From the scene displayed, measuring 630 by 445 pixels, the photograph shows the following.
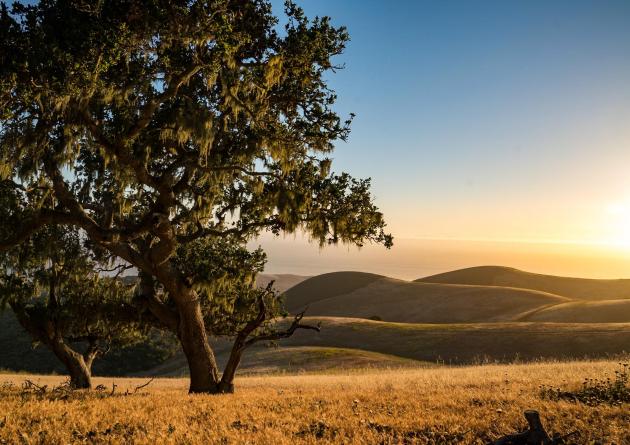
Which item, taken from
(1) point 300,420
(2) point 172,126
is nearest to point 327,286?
Answer: (2) point 172,126

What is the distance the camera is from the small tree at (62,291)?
2030 centimetres

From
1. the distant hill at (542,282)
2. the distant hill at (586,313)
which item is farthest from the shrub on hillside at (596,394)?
the distant hill at (542,282)

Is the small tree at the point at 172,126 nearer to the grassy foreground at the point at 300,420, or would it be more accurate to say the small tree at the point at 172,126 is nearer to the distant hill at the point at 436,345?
the grassy foreground at the point at 300,420

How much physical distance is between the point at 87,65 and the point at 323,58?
6.43m

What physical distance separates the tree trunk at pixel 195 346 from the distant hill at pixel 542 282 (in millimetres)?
121854

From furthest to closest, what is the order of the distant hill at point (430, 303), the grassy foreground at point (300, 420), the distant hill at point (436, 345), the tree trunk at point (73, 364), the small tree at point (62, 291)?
1. the distant hill at point (430, 303)
2. the distant hill at point (436, 345)
3. the tree trunk at point (73, 364)
4. the small tree at point (62, 291)
5. the grassy foreground at point (300, 420)

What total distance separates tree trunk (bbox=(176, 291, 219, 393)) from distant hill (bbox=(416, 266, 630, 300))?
121854mm

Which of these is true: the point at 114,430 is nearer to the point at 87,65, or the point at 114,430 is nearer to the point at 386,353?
the point at 87,65

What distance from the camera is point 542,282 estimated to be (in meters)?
142

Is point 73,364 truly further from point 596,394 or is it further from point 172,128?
point 596,394

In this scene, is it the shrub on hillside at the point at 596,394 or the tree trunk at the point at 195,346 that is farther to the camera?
the tree trunk at the point at 195,346

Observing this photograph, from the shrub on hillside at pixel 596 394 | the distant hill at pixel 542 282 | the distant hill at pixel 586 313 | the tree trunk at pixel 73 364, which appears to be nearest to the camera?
the shrub on hillside at pixel 596 394

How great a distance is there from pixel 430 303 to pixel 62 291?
91.3 meters

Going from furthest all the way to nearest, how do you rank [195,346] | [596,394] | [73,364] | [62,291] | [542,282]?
1. [542,282]
2. [62,291]
3. [73,364]
4. [195,346]
5. [596,394]
